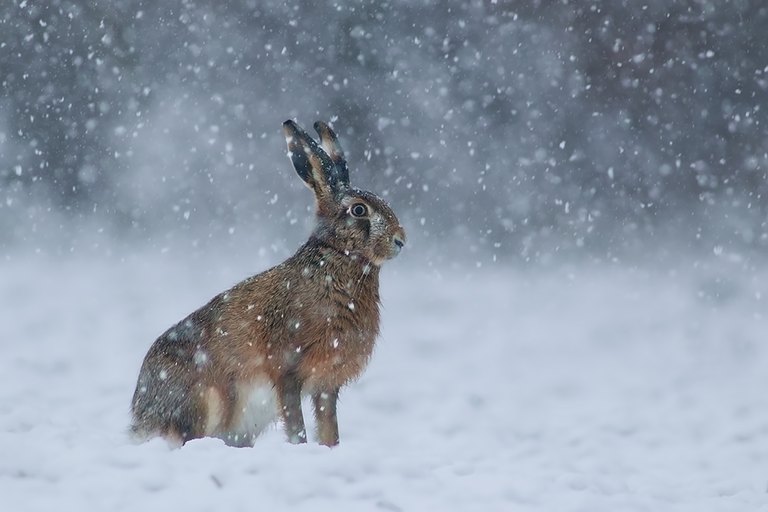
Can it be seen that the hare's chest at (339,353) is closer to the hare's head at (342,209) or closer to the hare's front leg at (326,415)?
the hare's front leg at (326,415)

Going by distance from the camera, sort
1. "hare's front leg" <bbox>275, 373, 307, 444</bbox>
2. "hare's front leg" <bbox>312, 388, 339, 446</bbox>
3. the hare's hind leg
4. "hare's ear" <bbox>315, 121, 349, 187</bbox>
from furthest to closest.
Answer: "hare's ear" <bbox>315, 121, 349, 187</bbox>
"hare's front leg" <bbox>312, 388, 339, 446</bbox>
the hare's hind leg
"hare's front leg" <bbox>275, 373, 307, 444</bbox>

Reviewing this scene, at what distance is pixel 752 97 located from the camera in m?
12.2

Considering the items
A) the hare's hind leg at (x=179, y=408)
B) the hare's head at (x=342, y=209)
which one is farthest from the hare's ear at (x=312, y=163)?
the hare's hind leg at (x=179, y=408)

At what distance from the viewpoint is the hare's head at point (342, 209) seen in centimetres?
609

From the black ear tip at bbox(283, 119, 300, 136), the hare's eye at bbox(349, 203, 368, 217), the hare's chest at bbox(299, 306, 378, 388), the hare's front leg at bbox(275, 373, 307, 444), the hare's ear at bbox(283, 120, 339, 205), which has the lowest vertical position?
the hare's front leg at bbox(275, 373, 307, 444)

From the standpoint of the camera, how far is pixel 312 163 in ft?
20.5

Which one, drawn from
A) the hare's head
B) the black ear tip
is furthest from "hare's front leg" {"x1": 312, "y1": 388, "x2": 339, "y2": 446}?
the black ear tip

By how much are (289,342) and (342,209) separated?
0.76m

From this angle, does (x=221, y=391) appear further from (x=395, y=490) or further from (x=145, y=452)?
(x=395, y=490)

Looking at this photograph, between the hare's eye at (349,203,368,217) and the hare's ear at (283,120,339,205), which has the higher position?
the hare's ear at (283,120,339,205)

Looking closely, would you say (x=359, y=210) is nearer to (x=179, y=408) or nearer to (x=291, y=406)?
(x=291, y=406)

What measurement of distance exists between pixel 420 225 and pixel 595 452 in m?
4.51

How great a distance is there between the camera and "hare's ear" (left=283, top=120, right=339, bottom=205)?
6211 millimetres

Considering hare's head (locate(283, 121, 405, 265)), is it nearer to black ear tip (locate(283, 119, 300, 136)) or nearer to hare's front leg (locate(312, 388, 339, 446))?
black ear tip (locate(283, 119, 300, 136))
